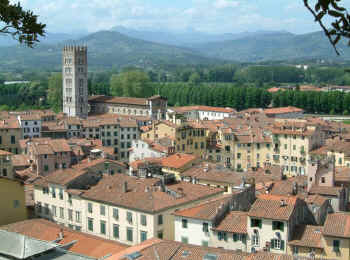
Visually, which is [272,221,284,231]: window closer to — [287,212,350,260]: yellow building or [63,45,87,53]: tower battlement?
[287,212,350,260]: yellow building

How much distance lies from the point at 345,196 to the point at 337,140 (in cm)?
2943

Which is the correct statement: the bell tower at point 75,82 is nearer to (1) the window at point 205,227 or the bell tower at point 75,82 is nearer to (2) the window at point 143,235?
(2) the window at point 143,235

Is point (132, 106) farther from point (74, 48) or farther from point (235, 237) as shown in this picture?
point (235, 237)

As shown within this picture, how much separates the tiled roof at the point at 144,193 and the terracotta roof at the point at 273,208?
7.23 meters

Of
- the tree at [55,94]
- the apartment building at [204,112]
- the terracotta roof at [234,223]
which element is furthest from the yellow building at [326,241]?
the tree at [55,94]

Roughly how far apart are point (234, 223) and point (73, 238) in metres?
9.78

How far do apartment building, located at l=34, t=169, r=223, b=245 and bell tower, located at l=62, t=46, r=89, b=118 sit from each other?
72.1 metres

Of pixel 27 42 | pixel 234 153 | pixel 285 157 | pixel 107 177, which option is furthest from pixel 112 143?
pixel 27 42

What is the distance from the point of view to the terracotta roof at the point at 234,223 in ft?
105

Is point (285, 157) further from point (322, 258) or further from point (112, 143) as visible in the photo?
point (322, 258)

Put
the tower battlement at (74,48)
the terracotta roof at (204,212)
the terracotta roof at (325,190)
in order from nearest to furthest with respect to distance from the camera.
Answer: the terracotta roof at (204,212), the terracotta roof at (325,190), the tower battlement at (74,48)

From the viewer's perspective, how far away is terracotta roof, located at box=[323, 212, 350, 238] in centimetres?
2950

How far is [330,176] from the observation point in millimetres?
45188

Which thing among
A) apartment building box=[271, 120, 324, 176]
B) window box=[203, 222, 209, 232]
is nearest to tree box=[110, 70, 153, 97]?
apartment building box=[271, 120, 324, 176]
